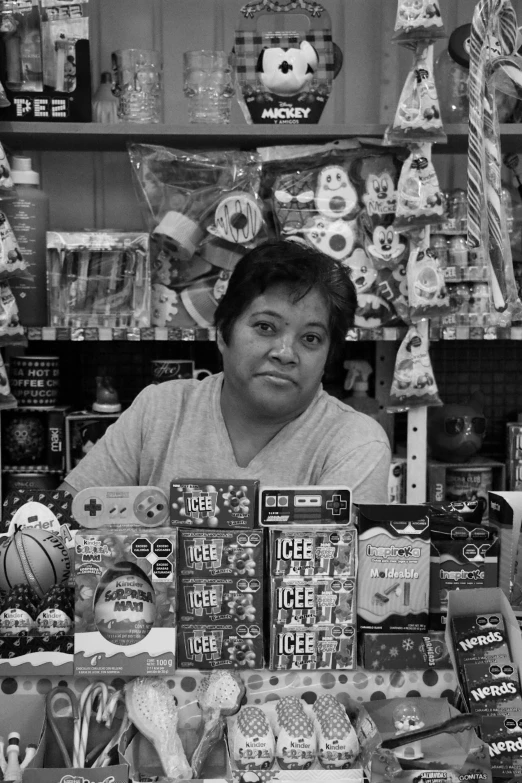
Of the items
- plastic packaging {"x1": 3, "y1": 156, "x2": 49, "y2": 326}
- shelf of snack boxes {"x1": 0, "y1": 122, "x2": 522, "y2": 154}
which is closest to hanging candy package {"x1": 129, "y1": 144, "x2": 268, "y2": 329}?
shelf of snack boxes {"x1": 0, "y1": 122, "x2": 522, "y2": 154}

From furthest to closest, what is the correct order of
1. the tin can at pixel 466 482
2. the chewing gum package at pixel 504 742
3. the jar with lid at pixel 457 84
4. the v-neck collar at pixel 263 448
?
the tin can at pixel 466 482 < the jar with lid at pixel 457 84 < the v-neck collar at pixel 263 448 < the chewing gum package at pixel 504 742

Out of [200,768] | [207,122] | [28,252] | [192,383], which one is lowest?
[200,768]

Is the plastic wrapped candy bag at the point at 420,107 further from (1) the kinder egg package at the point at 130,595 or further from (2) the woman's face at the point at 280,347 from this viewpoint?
(1) the kinder egg package at the point at 130,595

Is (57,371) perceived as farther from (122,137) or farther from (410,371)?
(410,371)

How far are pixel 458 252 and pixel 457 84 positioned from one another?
0.50 m

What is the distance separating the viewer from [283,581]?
104cm

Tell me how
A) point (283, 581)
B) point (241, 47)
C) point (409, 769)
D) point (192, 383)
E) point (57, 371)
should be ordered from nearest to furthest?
1. point (409, 769)
2. point (283, 581)
3. point (192, 383)
4. point (241, 47)
5. point (57, 371)

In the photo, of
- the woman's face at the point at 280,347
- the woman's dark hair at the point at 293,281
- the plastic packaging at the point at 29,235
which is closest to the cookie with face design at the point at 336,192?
the plastic packaging at the point at 29,235

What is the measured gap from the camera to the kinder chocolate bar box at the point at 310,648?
1.05 metres

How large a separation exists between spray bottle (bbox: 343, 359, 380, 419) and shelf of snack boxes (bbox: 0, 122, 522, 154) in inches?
26.8

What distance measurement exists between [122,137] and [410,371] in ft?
3.57

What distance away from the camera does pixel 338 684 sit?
106 centimetres

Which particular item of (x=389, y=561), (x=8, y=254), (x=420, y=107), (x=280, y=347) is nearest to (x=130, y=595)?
(x=389, y=561)

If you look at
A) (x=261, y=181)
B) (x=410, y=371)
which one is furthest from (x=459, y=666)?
(x=261, y=181)
